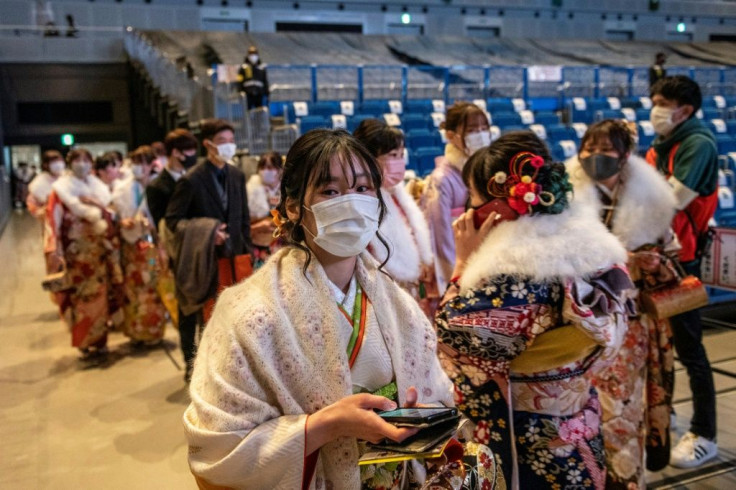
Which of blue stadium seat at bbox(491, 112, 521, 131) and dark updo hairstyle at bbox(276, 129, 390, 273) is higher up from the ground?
blue stadium seat at bbox(491, 112, 521, 131)

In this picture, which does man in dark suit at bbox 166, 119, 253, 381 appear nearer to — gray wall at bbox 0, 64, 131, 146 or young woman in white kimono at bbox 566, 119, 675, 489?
young woman in white kimono at bbox 566, 119, 675, 489

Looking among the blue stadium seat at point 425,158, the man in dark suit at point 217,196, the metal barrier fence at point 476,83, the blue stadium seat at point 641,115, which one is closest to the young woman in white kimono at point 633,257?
the man in dark suit at point 217,196

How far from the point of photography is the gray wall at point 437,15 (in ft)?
48.2

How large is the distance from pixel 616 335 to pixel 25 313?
5.70 m

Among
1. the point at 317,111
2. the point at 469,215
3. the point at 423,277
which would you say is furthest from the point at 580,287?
the point at 317,111

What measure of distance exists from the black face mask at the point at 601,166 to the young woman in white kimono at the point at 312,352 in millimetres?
1309

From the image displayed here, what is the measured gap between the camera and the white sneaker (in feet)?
8.76

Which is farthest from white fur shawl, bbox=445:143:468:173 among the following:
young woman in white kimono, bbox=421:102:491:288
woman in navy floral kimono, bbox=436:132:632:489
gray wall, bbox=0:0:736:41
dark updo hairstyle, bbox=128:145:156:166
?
gray wall, bbox=0:0:736:41

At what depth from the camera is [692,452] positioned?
2682 mm

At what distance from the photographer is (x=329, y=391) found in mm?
1139

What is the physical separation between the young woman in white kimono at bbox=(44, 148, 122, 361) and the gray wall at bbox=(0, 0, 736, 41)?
11.4m

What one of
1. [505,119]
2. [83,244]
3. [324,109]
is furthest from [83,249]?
[505,119]

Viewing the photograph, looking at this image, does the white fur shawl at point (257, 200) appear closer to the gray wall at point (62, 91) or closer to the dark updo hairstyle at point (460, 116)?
the dark updo hairstyle at point (460, 116)

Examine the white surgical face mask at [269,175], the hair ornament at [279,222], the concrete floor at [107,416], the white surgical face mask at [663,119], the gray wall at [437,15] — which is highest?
the gray wall at [437,15]
